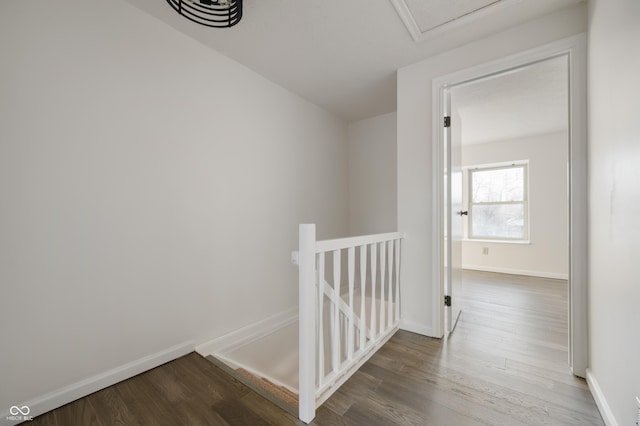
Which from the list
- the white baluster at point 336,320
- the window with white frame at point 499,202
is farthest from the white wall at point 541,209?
the white baluster at point 336,320

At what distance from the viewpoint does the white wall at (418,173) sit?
6.82 ft

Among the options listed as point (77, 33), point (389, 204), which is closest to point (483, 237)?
point (389, 204)

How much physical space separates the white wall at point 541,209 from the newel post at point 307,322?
14.9 ft

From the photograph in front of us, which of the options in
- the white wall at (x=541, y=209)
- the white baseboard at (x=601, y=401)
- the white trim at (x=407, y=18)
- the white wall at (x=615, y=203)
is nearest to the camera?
the white wall at (x=615, y=203)

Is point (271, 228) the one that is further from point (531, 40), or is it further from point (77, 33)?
point (531, 40)

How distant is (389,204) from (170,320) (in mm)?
2555

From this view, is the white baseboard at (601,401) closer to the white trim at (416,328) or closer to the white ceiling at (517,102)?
the white trim at (416,328)

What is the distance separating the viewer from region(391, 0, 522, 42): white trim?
5.24 ft

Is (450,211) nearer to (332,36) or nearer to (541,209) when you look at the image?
(332,36)

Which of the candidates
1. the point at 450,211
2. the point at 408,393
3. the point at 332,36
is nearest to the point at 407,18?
the point at 332,36

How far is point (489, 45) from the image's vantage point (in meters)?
1.90

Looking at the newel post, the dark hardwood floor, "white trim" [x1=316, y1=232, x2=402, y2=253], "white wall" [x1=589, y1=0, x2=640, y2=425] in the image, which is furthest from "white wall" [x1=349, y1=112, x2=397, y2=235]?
the newel post

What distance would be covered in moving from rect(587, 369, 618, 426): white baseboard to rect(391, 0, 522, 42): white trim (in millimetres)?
2146

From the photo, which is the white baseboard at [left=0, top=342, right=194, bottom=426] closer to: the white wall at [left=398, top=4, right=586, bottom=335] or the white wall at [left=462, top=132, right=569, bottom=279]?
the white wall at [left=398, top=4, right=586, bottom=335]
